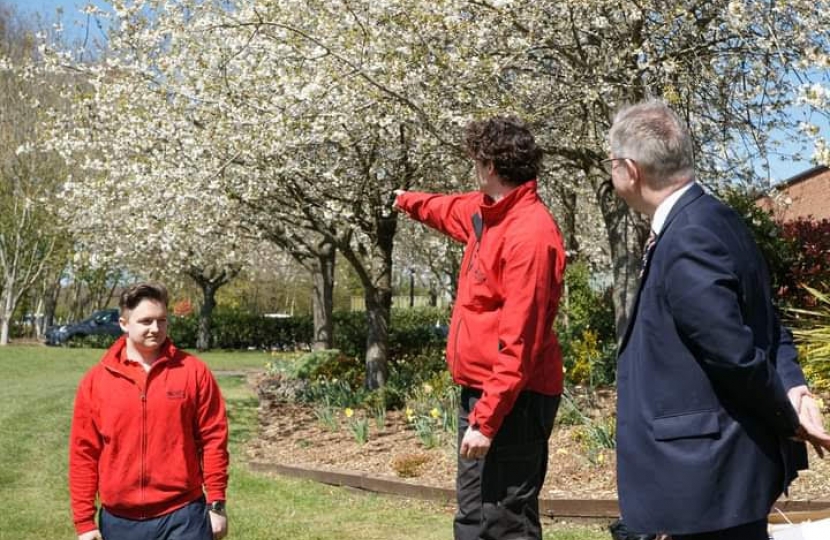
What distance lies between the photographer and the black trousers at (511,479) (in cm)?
368

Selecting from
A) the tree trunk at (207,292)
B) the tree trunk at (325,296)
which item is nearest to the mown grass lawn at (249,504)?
the tree trunk at (325,296)

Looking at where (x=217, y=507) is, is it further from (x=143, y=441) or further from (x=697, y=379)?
(x=697, y=379)

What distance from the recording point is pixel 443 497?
735cm

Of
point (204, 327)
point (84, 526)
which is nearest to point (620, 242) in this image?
Result: point (84, 526)

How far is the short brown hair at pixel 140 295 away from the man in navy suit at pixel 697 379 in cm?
190

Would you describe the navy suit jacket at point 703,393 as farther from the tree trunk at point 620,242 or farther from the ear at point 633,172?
the tree trunk at point 620,242

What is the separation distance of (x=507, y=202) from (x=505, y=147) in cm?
21

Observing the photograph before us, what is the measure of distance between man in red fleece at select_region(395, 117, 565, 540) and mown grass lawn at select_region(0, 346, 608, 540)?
2544 millimetres

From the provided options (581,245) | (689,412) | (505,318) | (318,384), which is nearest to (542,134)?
(318,384)

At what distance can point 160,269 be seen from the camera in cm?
2577

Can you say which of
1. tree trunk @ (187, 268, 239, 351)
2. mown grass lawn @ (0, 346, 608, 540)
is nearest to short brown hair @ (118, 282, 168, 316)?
mown grass lawn @ (0, 346, 608, 540)

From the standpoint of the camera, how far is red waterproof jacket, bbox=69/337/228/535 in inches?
148

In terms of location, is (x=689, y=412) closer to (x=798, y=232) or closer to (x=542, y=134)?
(x=542, y=134)

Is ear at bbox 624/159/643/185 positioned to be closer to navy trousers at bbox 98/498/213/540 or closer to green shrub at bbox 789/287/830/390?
navy trousers at bbox 98/498/213/540
